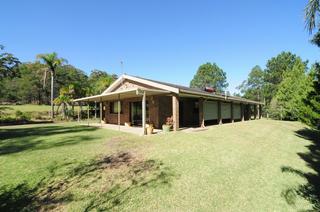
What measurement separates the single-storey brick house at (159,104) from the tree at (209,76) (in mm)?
42399

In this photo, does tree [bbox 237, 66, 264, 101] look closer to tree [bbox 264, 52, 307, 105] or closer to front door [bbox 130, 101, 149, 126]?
tree [bbox 264, 52, 307, 105]

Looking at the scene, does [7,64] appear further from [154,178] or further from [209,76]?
[209,76]

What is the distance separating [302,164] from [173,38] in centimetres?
1838

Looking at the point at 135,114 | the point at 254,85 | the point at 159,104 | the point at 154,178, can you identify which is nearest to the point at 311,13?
the point at 154,178

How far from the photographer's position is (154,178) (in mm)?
5426

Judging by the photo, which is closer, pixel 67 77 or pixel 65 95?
pixel 65 95

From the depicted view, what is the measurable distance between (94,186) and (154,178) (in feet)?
5.24

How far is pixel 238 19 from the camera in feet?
52.9

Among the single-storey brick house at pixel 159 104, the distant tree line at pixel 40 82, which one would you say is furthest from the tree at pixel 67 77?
the single-storey brick house at pixel 159 104

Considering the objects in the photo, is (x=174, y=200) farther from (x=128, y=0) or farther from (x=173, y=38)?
(x=173, y=38)

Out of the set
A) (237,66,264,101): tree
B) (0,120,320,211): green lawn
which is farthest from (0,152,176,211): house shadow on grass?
(237,66,264,101): tree

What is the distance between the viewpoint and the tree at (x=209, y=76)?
62.1 m

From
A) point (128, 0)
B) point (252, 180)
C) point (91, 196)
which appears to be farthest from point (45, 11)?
point (252, 180)

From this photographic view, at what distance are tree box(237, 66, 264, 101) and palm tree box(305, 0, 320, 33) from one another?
2301 inches
